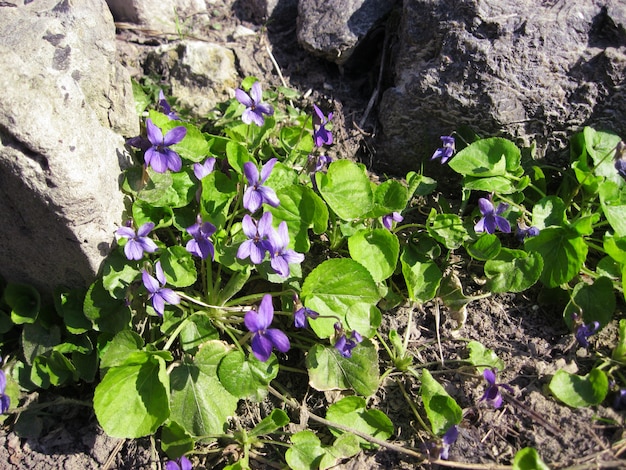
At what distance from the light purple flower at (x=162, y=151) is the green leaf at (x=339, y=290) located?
74 cm

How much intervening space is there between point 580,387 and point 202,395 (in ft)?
4.94

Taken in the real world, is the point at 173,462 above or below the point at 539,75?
below

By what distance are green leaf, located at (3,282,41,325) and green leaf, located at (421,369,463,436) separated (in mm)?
1716

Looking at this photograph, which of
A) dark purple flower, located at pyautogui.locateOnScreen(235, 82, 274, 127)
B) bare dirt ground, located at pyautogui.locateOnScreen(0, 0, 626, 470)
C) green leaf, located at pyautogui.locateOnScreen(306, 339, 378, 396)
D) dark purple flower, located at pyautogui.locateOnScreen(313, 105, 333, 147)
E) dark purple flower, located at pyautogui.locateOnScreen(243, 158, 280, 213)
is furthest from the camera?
dark purple flower, located at pyautogui.locateOnScreen(313, 105, 333, 147)

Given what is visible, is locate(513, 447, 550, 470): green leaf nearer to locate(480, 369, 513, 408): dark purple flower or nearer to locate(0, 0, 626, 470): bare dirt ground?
locate(0, 0, 626, 470): bare dirt ground

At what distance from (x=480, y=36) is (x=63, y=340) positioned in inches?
96.1

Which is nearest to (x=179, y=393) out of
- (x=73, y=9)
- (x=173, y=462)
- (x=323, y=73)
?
(x=173, y=462)

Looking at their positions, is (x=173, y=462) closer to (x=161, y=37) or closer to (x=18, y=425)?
(x=18, y=425)

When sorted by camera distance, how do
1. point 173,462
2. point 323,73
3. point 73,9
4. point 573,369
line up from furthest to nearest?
point 323,73, point 73,9, point 573,369, point 173,462

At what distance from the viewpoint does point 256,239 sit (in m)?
2.29

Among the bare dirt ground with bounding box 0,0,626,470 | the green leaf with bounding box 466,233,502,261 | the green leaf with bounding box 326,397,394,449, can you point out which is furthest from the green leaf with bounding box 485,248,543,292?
the green leaf with bounding box 326,397,394,449

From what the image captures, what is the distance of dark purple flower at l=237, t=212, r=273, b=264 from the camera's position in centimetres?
225

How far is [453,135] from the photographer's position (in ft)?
9.75

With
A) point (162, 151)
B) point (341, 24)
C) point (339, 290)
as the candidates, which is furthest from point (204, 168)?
point (341, 24)
